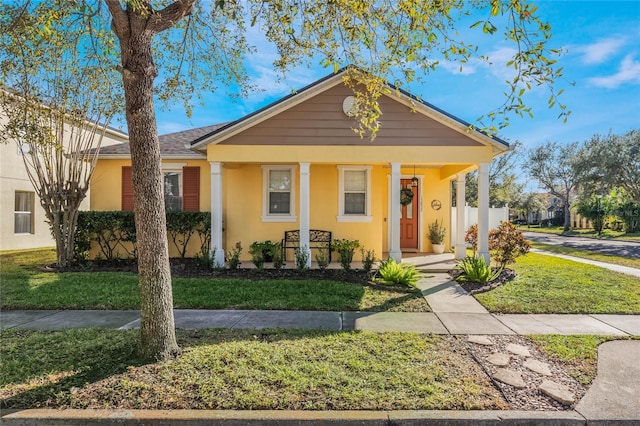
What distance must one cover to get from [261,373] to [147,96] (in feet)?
10.7

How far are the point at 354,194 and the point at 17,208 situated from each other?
14.4 meters

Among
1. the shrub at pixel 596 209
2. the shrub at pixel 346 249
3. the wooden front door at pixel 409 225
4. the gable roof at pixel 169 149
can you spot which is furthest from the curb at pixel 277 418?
the shrub at pixel 596 209

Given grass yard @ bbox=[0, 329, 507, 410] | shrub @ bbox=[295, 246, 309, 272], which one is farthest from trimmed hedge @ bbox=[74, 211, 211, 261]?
grass yard @ bbox=[0, 329, 507, 410]

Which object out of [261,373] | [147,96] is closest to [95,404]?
[261,373]

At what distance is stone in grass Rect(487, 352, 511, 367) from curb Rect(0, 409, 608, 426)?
963mm

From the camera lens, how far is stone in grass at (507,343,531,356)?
14.0 ft

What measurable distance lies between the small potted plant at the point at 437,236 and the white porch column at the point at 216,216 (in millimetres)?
7404

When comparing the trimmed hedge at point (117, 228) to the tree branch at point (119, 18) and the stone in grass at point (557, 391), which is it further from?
the stone in grass at point (557, 391)

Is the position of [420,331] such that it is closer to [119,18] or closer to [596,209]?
[119,18]

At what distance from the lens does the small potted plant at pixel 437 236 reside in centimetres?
1241

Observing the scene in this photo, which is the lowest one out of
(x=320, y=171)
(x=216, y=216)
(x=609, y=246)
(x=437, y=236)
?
(x=609, y=246)

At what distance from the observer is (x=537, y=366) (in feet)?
12.8

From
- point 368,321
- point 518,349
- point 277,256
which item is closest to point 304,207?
point 277,256

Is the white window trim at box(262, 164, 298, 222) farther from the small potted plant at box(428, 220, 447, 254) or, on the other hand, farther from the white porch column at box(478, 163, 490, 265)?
the white porch column at box(478, 163, 490, 265)
